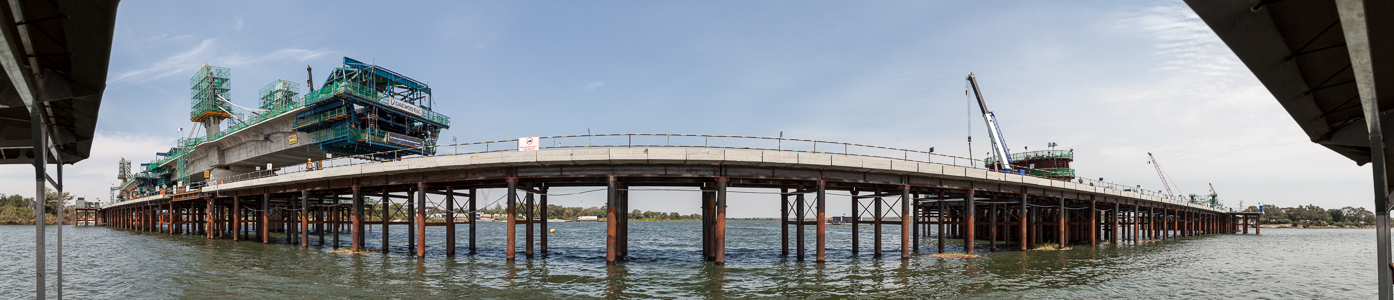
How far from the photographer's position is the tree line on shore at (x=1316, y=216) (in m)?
173

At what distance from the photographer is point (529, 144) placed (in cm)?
3027

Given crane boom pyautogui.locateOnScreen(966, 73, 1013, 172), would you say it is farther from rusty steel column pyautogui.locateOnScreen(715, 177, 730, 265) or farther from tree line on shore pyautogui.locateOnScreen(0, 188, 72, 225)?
tree line on shore pyautogui.locateOnScreen(0, 188, 72, 225)

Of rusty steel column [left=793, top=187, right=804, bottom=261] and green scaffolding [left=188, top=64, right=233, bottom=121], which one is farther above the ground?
green scaffolding [left=188, top=64, right=233, bottom=121]

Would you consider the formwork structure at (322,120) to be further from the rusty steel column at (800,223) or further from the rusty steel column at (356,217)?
the rusty steel column at (800,223)

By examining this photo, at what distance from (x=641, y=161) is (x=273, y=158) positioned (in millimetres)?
48223

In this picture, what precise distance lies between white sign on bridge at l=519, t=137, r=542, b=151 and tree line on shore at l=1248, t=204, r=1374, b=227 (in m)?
225

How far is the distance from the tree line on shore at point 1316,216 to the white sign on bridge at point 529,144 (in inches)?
8855

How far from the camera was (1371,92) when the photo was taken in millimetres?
6355

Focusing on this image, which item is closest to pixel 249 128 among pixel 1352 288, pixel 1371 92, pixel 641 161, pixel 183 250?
pixel 183 250

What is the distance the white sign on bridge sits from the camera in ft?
98.8

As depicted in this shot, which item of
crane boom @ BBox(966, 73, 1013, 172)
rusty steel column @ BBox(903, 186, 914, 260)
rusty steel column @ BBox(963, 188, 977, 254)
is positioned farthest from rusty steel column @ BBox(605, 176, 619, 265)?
crane boom @ BBox(966, 73, 1013, 172)

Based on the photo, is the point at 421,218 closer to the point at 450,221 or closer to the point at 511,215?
the point at 450,221

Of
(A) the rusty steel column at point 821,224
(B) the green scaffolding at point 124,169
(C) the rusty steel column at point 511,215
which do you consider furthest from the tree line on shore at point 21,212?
(A) the rusty steel column at point 821,224

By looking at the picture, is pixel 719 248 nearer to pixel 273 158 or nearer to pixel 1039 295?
pixel 1039 295
